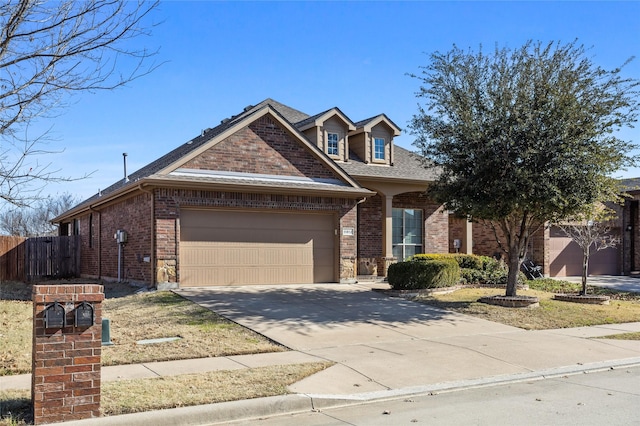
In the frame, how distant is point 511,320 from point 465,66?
642cm

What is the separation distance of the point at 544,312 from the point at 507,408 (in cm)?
858

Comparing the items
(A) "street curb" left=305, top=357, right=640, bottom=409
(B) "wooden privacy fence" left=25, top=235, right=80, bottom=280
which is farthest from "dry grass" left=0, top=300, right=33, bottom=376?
(B) "wooden privacy fence" left=25, top=235, right=80, bottom=280

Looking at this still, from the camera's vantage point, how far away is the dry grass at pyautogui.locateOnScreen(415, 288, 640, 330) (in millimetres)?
14164

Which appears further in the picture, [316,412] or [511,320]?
[511,320]

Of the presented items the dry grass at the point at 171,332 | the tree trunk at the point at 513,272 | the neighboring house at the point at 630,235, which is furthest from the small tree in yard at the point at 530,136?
the neighboring house at the point at 630,235

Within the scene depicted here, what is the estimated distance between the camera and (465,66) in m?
15.6

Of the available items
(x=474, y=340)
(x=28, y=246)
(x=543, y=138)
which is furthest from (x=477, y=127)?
(x=28, y=246)

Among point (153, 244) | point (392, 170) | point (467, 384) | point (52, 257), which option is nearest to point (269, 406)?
point (467, 384)

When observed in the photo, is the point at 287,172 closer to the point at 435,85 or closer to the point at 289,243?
the point at 289,243

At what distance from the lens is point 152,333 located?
11266 mm

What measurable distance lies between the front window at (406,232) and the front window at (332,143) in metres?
3.46

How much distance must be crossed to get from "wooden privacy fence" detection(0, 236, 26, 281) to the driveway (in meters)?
13.1

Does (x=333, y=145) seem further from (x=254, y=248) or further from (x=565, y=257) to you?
(x=565, y=257)

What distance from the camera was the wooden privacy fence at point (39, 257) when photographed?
25.4m
